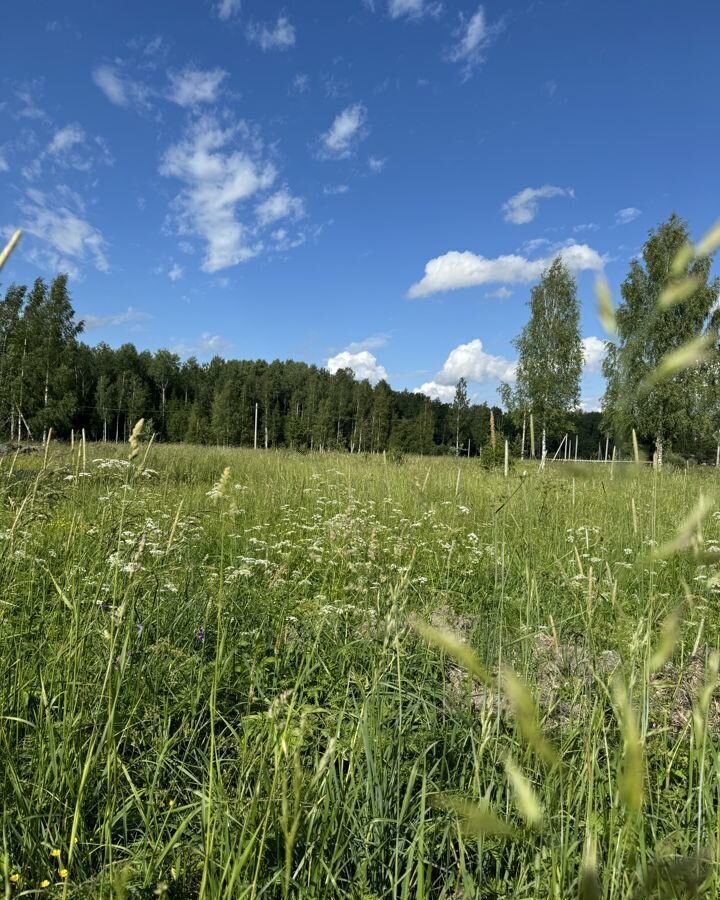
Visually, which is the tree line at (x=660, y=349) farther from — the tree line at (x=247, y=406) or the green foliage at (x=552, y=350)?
the tree line at (x=247, y=406)

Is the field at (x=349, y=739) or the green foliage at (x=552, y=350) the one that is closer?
the field at (x=349, y=739)

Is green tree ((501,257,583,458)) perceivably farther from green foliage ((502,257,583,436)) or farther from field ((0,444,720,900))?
field ((0,444,720,900))

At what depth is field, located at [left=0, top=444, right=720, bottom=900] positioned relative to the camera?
0.83m

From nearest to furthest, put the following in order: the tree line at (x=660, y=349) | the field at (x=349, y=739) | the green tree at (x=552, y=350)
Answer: the field at (x=349, y=739), the tree line at (x=660, y=349), the green tree at (x=552, y=350)

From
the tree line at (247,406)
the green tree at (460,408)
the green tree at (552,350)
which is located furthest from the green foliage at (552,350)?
the green tree at (460,408)

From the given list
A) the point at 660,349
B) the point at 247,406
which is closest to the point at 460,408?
the point at 247,406

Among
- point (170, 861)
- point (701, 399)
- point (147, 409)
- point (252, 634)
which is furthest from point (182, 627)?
point (147, 409)

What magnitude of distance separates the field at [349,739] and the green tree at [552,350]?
25.4 metres

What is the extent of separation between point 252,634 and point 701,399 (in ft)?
79.5

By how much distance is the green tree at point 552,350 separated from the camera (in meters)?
26.7

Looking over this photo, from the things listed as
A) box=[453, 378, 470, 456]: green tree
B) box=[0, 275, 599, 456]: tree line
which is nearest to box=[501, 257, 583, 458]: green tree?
box=[0, 275, 599, 456]: tree line

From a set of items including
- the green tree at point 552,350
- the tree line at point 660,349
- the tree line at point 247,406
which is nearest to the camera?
the tree line at point 660,349

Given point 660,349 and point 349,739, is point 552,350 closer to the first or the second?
point 660,349

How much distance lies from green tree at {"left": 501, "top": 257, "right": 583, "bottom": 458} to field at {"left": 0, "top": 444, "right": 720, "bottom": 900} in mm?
25394
